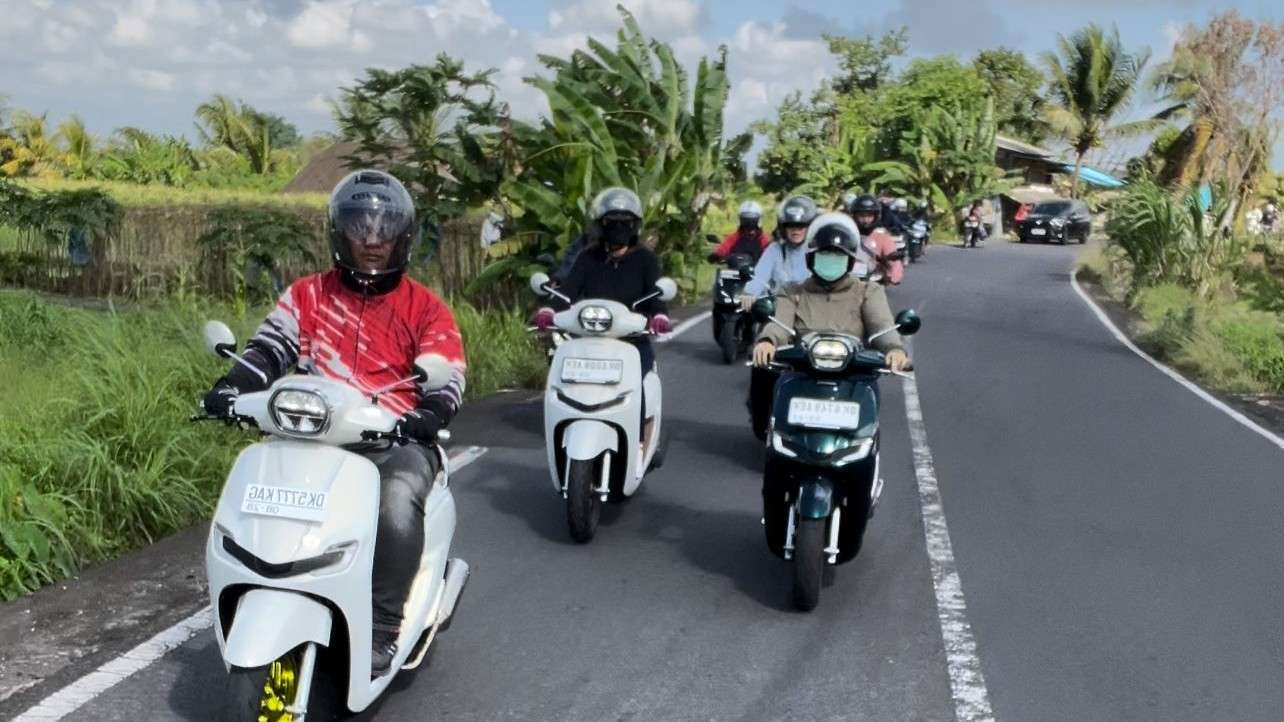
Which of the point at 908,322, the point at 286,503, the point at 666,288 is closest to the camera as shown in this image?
the point at 286,503

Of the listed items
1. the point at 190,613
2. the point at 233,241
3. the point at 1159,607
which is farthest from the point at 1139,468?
the point at 233,241

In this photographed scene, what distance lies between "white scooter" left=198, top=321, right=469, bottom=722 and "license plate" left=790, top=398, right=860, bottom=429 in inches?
91.6

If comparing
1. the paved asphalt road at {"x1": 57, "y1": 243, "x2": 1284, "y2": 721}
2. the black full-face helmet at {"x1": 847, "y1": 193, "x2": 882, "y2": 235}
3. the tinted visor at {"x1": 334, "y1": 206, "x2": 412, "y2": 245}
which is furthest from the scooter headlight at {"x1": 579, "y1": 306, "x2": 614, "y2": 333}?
the black full-face helmet at {"x1": 847, "y1": 193, "x2": 882, "y2": 235}

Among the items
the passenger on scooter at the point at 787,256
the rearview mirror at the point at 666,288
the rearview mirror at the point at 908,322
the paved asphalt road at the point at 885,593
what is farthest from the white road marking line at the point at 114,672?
the passenger on scooter at the point at 787,256

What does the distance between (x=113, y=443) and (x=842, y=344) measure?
3.97m

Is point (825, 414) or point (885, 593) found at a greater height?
point (825, 414)

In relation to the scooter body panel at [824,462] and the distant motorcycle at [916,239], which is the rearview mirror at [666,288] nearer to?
the scooter body panel at [824,462]

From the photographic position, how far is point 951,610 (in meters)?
6.03

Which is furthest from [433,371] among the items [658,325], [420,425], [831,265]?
[658,325]

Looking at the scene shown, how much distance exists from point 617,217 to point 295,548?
4.73m

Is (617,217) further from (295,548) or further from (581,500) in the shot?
(295,548)

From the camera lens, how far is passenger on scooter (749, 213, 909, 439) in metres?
6.84

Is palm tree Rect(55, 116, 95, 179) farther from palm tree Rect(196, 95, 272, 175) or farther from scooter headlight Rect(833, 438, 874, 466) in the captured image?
scooter headlight Rect(833, 438, 874, 466)

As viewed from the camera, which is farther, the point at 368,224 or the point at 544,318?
the point at 544,318
